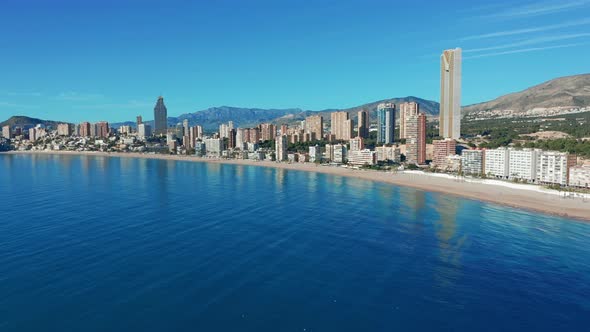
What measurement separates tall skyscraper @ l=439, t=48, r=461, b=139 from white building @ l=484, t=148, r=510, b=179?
25.6 meters

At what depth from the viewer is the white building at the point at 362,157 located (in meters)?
64.9

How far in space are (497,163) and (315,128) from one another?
187ft

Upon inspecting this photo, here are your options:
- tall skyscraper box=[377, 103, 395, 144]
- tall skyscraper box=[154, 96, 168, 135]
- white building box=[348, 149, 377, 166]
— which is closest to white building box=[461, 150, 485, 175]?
white building box=[348, 149, 377, 166]

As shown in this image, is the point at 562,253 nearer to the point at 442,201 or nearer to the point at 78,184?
the point at 442,201

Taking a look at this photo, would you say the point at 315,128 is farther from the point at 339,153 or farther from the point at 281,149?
the point at 339,153

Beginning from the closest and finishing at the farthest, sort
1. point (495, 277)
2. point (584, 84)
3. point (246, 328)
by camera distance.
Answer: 1. point (246, 328)
2. point (495, 277)
3. point (584, 84)

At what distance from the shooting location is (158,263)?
17062mm

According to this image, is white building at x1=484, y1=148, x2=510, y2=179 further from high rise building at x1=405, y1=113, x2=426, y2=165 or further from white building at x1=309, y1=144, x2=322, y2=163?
white building at x1=309, y1=144, x2=322, y2=163

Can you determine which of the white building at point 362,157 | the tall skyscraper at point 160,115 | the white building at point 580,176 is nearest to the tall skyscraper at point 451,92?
the white building at point 362,157

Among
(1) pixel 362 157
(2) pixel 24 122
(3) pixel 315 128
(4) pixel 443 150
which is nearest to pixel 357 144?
(1) pixel 362 157

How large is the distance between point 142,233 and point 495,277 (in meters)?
17.7

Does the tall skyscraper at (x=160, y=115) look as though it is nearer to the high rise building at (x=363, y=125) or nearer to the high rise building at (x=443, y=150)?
the high rise building at (x=363, y=125)

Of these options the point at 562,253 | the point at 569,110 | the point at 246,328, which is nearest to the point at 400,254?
the point at 562,253

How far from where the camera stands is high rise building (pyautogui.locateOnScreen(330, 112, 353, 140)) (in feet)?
310
